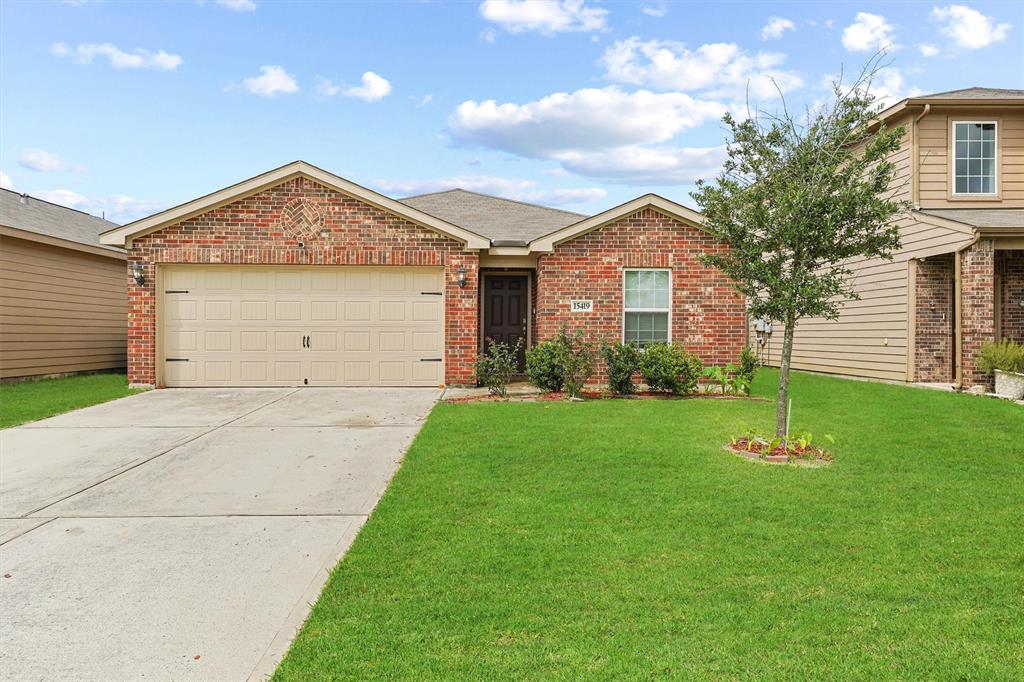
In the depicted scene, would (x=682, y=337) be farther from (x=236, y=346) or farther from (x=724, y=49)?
(x=236, y=346)

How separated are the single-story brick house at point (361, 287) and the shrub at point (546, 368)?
1195 millimetres

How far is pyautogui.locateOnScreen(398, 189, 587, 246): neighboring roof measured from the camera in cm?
1358

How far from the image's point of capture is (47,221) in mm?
15742

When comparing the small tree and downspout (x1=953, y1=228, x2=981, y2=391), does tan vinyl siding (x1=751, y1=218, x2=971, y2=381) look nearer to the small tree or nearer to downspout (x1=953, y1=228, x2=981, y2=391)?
downspout (x1=953, y1=228, x2=981, y2=391)

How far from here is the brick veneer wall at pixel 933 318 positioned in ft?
42.9

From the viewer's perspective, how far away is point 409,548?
4230 mm

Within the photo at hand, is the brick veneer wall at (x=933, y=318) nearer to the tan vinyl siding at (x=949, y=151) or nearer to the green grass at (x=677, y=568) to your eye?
the tan vinyl siding at (x=949, y=151)

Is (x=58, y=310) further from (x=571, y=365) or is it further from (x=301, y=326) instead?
(x=571, y=365)

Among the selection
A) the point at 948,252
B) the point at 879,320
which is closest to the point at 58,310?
the point at 879,320

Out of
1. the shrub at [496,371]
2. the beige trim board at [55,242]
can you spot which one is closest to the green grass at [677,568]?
the shrub at [496,371]

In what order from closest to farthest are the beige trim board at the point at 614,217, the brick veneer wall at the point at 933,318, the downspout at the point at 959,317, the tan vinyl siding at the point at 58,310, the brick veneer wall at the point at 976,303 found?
1. the brick veneer wall at the point at 976,303
2. the downspout at the point at 959,317
3. the beige trim board at the point at 614,217
4. the brick veneer wall at the point at 933,318
5. the tan vinyl siding at the point at 58,310

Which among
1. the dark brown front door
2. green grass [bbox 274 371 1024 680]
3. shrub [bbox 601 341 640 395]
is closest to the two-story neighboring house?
green grass [bbox 274 371 1024 680]

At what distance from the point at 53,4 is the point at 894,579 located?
52.7 ft

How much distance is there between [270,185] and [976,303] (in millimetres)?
13303
